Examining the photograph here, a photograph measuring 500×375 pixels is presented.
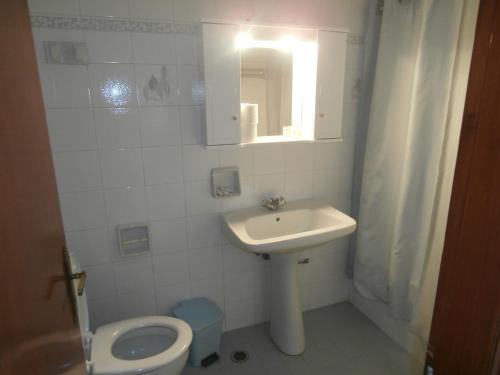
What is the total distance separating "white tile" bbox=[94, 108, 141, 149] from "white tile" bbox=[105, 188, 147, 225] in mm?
247

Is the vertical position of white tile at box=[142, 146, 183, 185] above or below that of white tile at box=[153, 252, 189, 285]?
above

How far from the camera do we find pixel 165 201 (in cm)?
180

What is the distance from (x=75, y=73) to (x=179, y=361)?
140 centimetres

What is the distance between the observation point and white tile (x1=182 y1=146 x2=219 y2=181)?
1782 mm

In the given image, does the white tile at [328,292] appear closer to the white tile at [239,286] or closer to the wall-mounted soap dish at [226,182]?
the white tile at [239,286]

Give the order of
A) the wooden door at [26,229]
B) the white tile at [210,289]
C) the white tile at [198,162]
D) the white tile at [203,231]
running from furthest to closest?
the white tile at [210,289]
the white tile at [203,231]
the white tile at [198,162]
the wooden door at [26,229]

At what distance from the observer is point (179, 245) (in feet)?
6.21

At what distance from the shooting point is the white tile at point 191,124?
1.73 metres

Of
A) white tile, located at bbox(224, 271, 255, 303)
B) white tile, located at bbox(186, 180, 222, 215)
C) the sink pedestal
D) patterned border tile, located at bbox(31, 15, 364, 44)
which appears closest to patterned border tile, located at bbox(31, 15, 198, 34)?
patterned border tile, located at bbox(31, 15, 364, 44)

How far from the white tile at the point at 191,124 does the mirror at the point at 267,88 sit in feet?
0.79

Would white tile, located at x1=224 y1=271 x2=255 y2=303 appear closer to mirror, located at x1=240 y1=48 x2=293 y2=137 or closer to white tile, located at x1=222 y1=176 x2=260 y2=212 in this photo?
white tile, located at x1=222 y1=176 x2=260 y2=212

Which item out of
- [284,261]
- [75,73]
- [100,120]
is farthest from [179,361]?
[75,73]

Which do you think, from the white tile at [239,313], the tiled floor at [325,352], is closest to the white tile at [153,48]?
the white tile at [239,313]

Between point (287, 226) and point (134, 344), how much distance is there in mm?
1048
